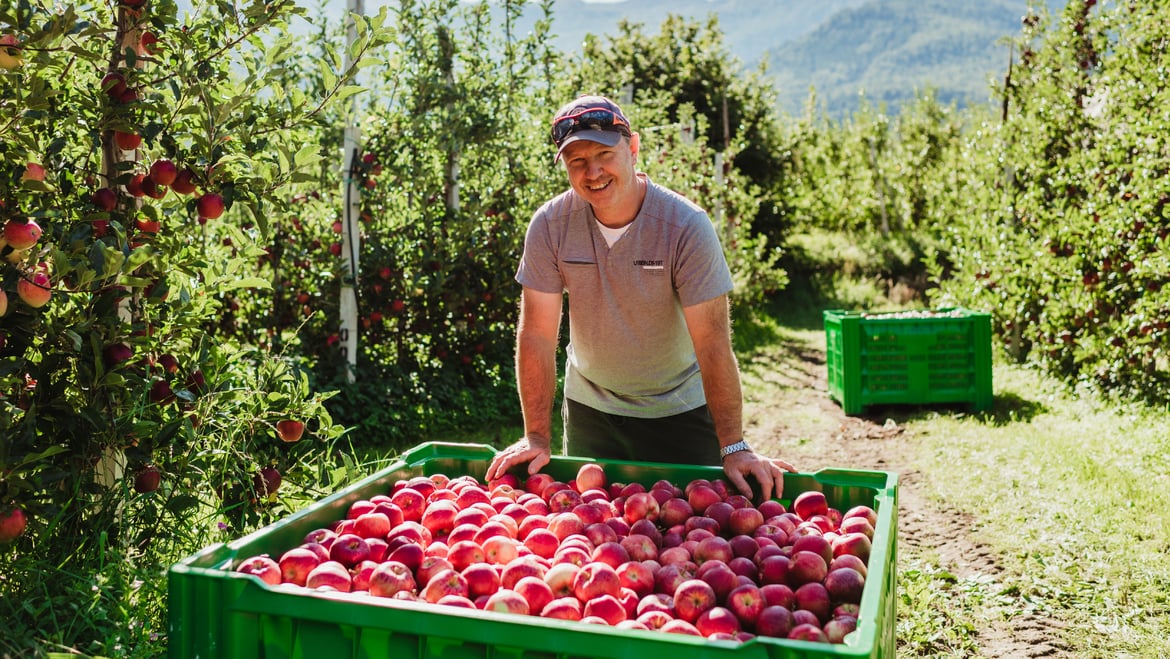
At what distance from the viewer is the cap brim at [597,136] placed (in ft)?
8.63

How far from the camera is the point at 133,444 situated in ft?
8.43

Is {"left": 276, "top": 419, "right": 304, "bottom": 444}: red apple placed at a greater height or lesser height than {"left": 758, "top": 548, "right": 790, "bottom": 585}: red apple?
greater

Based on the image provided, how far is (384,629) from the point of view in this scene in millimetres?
1384

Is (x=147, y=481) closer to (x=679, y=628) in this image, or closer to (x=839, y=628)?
(x=679, y=628)

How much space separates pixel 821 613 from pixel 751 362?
8.98m

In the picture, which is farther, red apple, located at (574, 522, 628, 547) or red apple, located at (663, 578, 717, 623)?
red apple, located at (574, 522, 628, 547)

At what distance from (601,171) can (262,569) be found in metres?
1.55

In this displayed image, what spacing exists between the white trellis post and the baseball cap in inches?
139

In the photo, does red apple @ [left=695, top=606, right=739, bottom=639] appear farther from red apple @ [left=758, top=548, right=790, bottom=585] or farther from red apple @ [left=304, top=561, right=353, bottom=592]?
red apple @ [left=304, top=561, right=353, bottom=592]

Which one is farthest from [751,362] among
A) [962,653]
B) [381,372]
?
[962,653]

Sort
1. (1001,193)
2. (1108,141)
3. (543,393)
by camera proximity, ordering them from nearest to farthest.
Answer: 1. (543,393)
2. (1108,141)
3. (1001,193)

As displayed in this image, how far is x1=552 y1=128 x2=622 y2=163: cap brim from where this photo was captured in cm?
263

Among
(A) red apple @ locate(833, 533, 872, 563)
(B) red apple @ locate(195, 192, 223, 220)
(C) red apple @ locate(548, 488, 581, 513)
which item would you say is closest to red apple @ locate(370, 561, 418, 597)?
(C) red apple @ locate(548, 488, 581, 513)

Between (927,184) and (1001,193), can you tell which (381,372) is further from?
(927,184)
